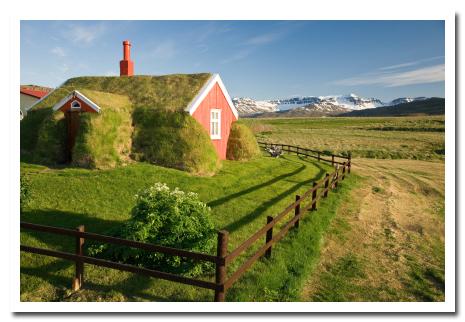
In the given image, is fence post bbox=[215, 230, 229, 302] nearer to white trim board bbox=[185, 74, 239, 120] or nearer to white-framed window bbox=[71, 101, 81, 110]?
white trim board bbox=[185, 74, 239, 120]

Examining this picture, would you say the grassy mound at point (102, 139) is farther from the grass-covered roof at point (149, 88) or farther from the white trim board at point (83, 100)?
the grass-covered roof at point (149, 88)

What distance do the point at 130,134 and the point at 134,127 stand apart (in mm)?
584

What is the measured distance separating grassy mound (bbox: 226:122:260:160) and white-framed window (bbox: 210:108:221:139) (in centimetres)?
178

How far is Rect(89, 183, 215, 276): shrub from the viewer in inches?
300

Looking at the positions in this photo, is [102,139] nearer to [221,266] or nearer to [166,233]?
[166,233]

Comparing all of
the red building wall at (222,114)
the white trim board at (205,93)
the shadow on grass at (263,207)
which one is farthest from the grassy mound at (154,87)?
the shadow on grass at (263,207)

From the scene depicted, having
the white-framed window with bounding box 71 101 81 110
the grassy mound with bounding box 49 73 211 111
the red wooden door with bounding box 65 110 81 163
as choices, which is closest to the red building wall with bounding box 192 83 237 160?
the grassy mound with bounding box 49 73 211 111

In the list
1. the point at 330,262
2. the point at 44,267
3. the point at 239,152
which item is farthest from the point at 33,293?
the point at 239,152

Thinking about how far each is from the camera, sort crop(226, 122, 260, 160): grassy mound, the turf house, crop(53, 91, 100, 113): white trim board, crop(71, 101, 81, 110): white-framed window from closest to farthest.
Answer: the turf house
crop(53, 91, 100, 113): white trim board
crop(71, 101, 81, 110): white-framed window
crop(226, 122, 260, 160): grassy mound

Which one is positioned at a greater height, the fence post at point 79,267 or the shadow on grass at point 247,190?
the shadow on grass at point 247,190

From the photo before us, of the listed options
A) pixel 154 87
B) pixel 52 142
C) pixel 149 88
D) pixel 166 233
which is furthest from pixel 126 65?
pixel 166 233

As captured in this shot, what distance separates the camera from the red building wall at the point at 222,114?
18750mm

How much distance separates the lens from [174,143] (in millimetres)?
16766
